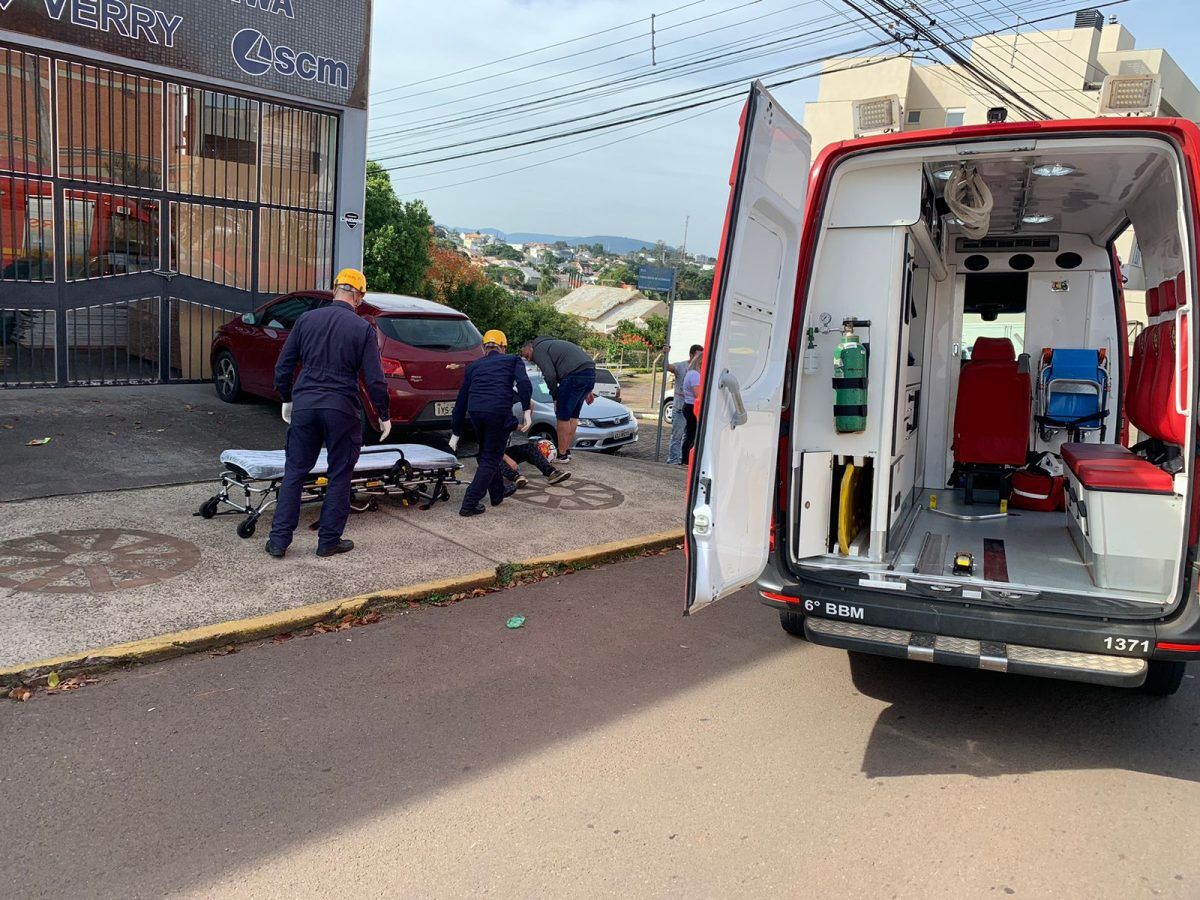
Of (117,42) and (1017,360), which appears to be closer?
(1017,360)

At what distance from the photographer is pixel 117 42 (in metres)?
10.8

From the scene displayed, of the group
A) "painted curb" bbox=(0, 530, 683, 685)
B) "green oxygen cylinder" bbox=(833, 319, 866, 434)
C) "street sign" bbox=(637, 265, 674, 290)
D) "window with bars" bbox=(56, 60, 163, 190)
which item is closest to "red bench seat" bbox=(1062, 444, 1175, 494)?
"green oxygen cylinder" bbox=(833, 319, 866, 434)

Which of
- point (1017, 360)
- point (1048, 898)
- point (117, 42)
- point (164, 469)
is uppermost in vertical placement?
point (117, 42)

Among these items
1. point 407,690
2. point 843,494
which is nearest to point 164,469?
point 407,690

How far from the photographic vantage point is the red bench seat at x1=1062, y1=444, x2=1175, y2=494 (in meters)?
4.27

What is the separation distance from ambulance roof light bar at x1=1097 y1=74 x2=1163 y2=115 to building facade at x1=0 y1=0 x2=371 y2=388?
1076cm

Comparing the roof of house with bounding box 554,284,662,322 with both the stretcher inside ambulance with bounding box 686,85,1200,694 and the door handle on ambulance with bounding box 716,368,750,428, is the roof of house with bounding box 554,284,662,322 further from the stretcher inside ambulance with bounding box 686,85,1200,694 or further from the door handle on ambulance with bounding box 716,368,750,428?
the door handle on ambulance with bounding box 716,368,750,428

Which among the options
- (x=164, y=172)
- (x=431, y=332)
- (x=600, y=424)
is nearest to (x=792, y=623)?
(x=431, y=332)

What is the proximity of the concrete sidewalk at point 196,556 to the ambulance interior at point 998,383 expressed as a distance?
2577 mm

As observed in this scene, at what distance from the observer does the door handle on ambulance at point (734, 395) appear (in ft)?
12.4

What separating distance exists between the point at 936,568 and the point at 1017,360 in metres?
3.38

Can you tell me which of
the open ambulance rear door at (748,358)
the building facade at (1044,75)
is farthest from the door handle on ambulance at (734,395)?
the building facade at (1044,75)

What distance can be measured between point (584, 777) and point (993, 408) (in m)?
5.10

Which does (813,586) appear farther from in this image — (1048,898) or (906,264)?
(906,264)
